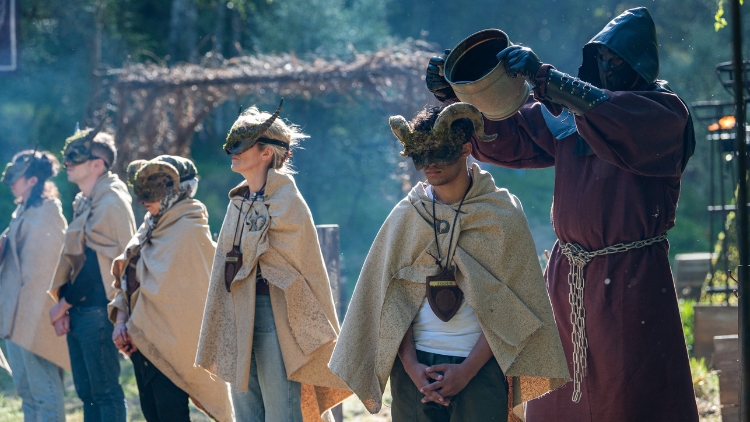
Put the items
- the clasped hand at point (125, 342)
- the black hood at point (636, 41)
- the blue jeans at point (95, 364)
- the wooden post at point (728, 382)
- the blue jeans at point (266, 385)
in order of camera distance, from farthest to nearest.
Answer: the wooden post at point (728, 382) < the blue jeans at point (95, 364) < the clasped hand at point (125, 342) < the blue jeans at point (266, 385) < the black hood at point (636, 41)

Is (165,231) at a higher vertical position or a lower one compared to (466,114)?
lower

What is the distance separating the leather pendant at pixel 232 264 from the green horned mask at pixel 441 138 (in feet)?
4.36

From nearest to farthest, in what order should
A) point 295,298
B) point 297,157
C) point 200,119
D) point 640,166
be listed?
point 640,166 < point 295,298 < point 200,119 < point 297,157

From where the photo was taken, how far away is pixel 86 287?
17.2ft

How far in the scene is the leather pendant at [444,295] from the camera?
3088 mm

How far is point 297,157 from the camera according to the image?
1958 centimetres

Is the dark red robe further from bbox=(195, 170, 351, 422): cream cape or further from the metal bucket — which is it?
bbox=(195, 170, 351, 422): cream cape

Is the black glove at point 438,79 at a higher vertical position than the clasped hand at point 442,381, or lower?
higher

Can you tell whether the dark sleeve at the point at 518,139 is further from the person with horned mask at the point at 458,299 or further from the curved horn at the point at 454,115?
the curved horn at the point at 454,115

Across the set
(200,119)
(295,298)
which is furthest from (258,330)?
(200,119)

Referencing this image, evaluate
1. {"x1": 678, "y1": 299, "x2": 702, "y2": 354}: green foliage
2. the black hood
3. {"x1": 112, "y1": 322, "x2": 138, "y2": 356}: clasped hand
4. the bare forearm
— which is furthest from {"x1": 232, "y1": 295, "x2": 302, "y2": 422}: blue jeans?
{"x1": 678, "y1": 299, "x2": 702, "y2": 354}: green foliage

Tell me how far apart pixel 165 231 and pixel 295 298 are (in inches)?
45.8

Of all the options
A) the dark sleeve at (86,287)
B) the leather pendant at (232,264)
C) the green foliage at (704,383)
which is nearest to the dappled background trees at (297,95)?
the green foliage at (704,383)

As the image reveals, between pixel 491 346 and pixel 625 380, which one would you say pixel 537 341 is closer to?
pixel 491 346
